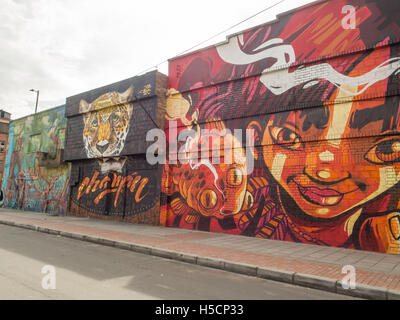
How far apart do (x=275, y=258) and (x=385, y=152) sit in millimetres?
4105

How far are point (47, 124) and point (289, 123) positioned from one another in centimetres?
1637

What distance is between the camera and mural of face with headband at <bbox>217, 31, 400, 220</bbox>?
7.76 meters

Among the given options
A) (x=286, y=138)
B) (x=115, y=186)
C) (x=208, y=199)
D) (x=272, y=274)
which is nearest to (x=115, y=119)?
(x=115, y=186)

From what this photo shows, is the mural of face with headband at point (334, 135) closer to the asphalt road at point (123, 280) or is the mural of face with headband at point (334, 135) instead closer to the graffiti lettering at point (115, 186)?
the asphalt road at point (123, 280)

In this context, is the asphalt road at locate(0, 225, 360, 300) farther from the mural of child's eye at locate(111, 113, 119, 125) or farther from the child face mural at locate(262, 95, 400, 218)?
the mural of child's eye at locate(111, 113, 119, 125)

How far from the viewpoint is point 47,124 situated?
765 inches

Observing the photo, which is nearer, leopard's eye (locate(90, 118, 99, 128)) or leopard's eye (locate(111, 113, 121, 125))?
leopard's eye (locate(111, 113, 121, 125))

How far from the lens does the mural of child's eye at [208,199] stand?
10.9 metres

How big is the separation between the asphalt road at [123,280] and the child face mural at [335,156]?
4.06 metres

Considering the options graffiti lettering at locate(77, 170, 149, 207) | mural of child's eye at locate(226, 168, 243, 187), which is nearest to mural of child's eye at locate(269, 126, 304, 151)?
mural of child's eye at locate(226, 168, 243, 187)

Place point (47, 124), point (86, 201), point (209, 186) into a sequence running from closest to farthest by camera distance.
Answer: point (209, 186) < point (86, 201) < point (47, 124)

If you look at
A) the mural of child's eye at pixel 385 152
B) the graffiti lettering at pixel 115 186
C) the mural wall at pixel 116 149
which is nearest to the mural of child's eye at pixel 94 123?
the mural wall at pixel 116 149
